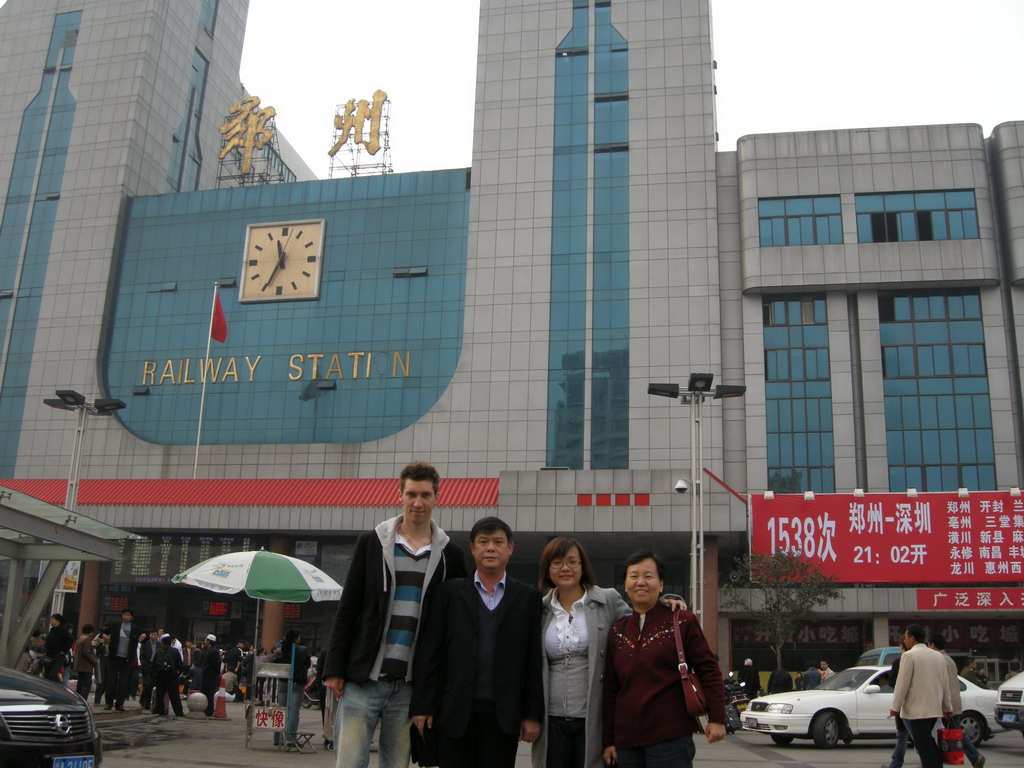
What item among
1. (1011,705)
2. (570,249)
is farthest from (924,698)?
(570,249)

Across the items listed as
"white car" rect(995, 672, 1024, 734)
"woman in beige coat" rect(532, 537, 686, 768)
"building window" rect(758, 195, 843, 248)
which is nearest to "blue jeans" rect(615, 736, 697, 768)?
"woman in beige coat" rect(532, 537, 686, 768)

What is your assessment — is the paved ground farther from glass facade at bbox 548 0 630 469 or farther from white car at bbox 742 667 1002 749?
glass facade at bbox 548 0 630 469

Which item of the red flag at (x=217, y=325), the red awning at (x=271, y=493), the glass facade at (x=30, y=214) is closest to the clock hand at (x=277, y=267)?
the red flag at (x=217, y=325)

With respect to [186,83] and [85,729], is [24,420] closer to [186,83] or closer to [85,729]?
[186,83]

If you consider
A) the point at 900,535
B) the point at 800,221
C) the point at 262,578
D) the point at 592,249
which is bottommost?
the point at 262,578

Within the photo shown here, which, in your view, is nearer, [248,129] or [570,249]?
[570,249]

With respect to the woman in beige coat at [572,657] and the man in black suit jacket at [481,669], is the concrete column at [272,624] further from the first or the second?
the man in black suit jacket at [481,669]

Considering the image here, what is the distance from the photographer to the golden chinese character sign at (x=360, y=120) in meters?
45.8

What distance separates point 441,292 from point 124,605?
18.3m

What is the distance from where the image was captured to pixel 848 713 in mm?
15984

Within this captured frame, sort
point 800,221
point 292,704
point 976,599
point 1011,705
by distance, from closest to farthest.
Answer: point 292,704, point 1011,705, point 976,599, point 800,221

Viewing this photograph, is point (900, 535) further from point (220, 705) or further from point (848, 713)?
point (220, 705)

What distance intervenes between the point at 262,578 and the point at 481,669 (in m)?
9.55

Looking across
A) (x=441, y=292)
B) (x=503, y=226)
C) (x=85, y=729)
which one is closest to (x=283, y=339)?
(x=441, y=292)
